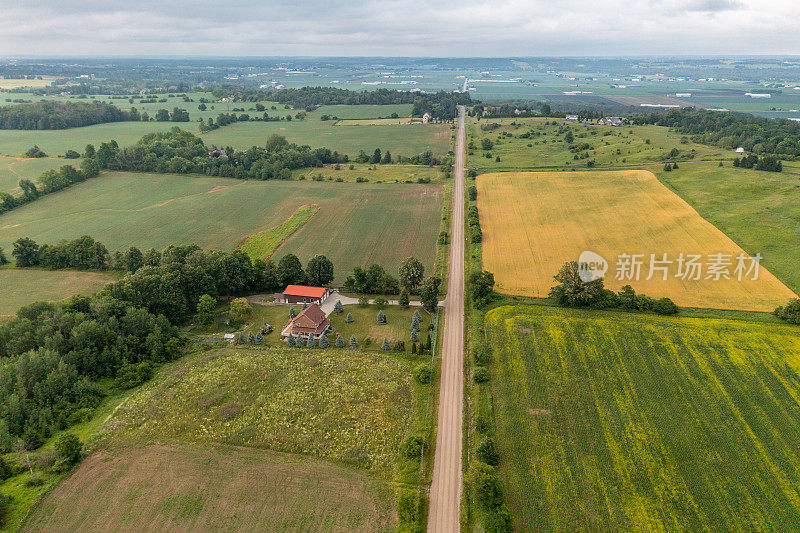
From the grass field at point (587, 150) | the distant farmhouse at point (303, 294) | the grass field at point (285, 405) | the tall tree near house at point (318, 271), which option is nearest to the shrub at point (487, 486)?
the grass field at point (285, 405)

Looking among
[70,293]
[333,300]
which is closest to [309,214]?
[333,300]

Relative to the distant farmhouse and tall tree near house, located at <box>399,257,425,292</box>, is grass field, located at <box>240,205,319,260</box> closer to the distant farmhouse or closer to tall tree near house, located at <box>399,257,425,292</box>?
the distant farmhouse

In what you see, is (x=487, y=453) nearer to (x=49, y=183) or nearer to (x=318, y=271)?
(x=318, y=271)

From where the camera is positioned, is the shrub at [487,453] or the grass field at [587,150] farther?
the grass field at [587,150]

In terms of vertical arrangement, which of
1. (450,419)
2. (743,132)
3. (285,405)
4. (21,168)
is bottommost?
(450,419)

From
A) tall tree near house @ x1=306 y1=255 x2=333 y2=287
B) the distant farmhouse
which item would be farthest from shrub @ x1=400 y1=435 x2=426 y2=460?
tall tree near house @ x1=306 y1=255 x2=333 y2=287

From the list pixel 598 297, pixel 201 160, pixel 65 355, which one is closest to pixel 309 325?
pixel 65 355

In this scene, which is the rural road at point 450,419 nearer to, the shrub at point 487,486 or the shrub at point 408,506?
the shrub at point 408,506
